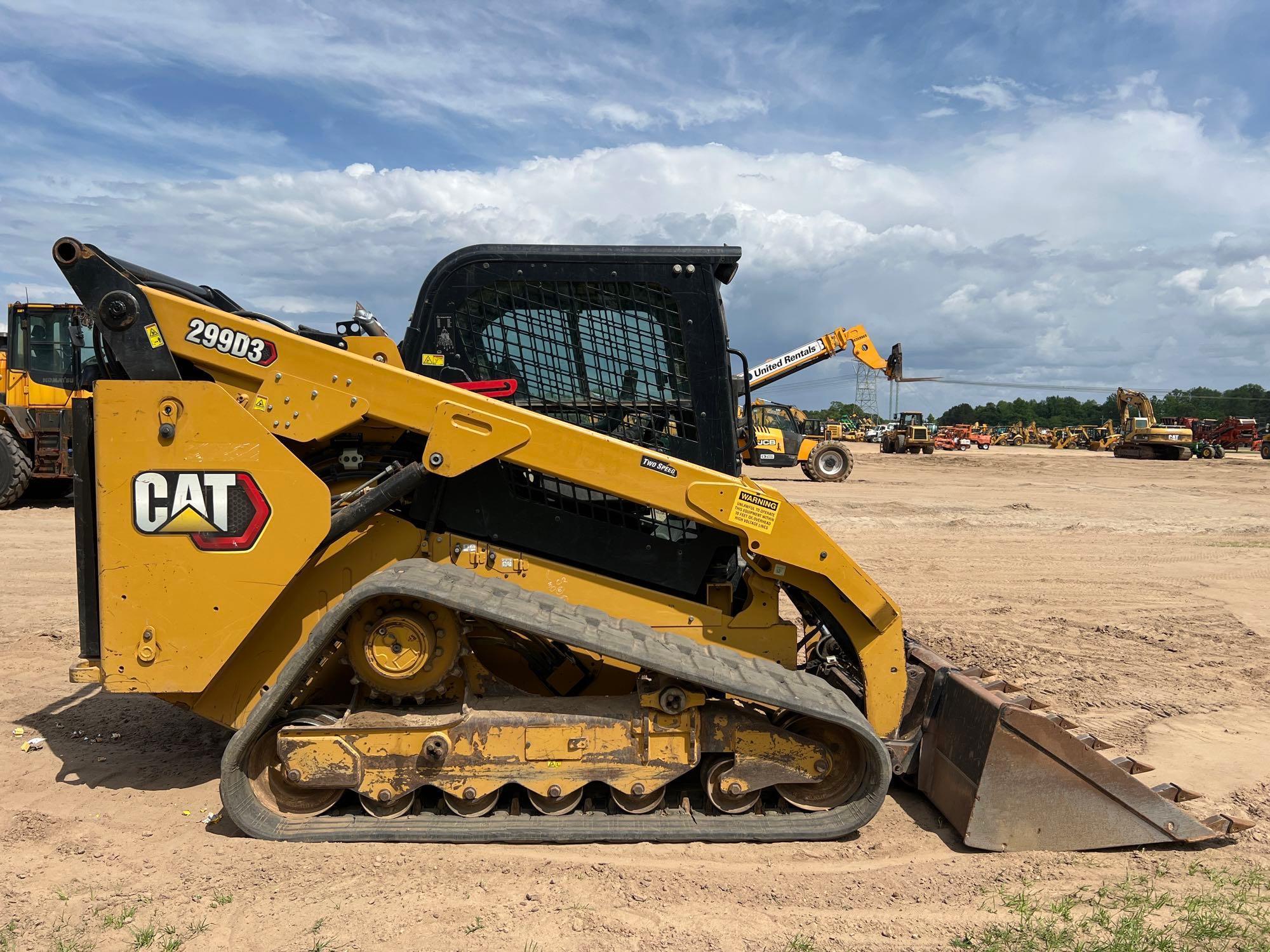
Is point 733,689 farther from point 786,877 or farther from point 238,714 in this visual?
point 238,714

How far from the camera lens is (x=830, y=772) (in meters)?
3.81

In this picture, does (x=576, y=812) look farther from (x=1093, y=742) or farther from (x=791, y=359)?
(x=791, y=359)

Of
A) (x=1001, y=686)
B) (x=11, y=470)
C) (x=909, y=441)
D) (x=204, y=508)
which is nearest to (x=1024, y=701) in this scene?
(x=1001, y=686)

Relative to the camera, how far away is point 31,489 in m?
15.8

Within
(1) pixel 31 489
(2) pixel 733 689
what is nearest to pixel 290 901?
(2) pixel 733 689

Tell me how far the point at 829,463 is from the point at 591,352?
19.9 metres

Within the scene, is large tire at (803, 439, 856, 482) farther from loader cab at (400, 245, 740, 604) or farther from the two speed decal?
the two speed decal

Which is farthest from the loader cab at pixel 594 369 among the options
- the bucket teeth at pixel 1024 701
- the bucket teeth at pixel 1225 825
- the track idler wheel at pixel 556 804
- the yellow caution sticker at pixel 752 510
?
the bucket teeth at pixel 1225 825

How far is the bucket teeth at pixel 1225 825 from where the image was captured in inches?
145

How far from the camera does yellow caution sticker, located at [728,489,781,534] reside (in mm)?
3832

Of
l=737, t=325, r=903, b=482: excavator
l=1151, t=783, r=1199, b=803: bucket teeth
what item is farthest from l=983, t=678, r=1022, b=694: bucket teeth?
l=737, t=325, r=903, b=482: excavator

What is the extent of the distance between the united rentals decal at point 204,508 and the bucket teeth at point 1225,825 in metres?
4.27

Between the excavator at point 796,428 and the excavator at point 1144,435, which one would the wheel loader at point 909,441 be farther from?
the excavator at point 796,428

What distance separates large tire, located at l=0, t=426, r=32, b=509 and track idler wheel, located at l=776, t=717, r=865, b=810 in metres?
14.2
